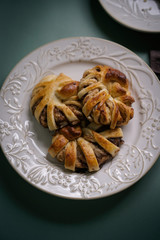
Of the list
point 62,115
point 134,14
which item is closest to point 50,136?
point 62,115

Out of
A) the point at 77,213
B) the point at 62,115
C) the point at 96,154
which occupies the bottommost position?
the point at 77,213

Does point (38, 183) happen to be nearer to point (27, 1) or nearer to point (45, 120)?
point (45, 120)

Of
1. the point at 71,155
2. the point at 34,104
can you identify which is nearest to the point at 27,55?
the point at 34,104

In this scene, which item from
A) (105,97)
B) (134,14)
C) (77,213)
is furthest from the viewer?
(134,14)

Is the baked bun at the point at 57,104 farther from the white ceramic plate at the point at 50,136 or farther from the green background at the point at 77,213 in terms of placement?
the green background at the point at 77,213

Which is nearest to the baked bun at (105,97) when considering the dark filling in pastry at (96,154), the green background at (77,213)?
the dark filling in pastry at (96,154)

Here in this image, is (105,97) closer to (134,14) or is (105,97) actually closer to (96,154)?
(96,154)

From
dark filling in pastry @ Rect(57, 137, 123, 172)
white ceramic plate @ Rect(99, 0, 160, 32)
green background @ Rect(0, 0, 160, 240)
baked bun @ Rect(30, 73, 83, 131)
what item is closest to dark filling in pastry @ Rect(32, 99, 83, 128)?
baked bun @ Rect(30, 73, 83, 131)

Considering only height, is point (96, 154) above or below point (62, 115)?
below
